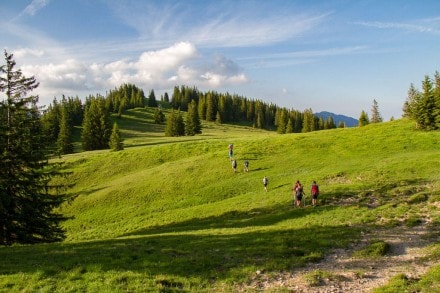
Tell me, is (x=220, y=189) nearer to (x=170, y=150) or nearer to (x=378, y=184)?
(x=378, y=184)

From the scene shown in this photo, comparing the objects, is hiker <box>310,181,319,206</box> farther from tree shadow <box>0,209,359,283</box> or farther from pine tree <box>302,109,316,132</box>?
pine tree <box>302,109,316,132</box>

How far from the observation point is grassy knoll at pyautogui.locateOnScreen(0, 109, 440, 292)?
16328 millimetres

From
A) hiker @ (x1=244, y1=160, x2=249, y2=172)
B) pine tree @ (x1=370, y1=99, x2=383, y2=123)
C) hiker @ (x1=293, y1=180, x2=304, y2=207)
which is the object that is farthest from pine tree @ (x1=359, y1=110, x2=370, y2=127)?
hiker @ (x1=293, y1=180, x2=304, y2=207)

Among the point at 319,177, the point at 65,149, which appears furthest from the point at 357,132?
the point at 65,149

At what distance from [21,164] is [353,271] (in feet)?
88.0

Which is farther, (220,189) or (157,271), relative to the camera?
(220,189)

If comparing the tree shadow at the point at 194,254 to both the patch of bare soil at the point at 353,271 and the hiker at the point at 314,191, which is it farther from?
the hiker at the point at 314,191

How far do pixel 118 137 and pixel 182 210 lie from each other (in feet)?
153

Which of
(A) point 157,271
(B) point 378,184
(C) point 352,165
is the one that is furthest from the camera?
(C) point 352,165

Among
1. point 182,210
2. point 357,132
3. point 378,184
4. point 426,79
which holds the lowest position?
point 182,210

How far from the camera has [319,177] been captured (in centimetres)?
4181

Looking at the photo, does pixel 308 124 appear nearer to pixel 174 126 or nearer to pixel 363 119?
pixel 363 119

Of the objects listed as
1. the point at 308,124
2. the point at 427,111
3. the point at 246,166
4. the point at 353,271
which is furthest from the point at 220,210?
the point at 308,124

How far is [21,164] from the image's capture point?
3017 centimetres
